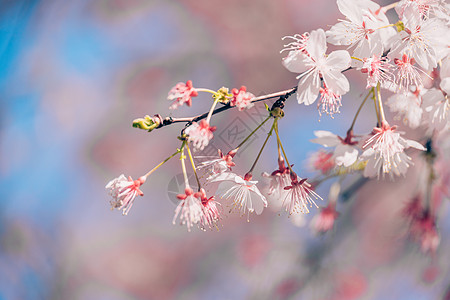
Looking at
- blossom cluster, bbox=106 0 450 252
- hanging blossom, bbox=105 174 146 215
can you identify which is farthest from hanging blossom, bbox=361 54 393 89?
hanging blossom, bbox=105 174 146 215

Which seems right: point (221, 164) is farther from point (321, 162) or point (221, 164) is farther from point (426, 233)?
point (426, 233)

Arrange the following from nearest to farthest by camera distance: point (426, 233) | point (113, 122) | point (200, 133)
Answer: point (200, 133), point (113, 122), point (426, 233)

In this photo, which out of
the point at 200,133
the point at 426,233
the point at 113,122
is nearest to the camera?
the point at 200,133

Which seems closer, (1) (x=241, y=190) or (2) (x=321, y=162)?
(1) (x=241, y=190)

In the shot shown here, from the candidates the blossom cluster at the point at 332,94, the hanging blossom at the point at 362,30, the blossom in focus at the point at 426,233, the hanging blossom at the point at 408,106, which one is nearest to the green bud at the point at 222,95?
the blossom cluster at the point at 332,94

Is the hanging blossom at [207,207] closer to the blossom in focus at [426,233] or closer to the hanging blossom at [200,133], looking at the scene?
the hanging blossom at [200,133]

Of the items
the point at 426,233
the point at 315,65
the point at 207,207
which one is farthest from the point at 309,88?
the point at 426,233
